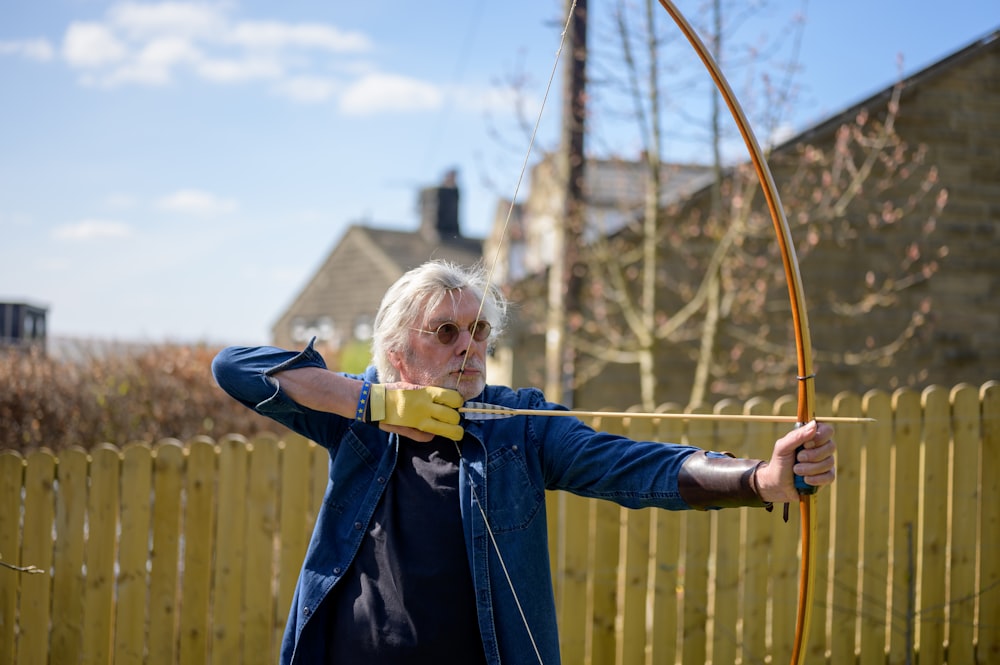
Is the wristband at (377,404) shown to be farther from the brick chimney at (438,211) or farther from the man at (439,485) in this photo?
the brick chimney at (438,211)

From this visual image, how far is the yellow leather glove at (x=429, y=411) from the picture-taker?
202 cm

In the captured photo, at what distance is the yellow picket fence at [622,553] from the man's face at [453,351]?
1.44 metres

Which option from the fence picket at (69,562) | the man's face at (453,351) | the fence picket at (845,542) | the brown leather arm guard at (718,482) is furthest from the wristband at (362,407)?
the fence picket at (845,542)

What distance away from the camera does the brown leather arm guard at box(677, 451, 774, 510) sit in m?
1.80

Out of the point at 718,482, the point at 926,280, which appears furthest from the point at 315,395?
the point at 926,280

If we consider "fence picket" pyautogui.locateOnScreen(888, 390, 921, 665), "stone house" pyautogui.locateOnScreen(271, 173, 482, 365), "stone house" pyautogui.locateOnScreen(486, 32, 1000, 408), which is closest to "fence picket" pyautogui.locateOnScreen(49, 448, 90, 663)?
"fence picket" pyautogui.locateOnScreen(888, 390, 921, 665)

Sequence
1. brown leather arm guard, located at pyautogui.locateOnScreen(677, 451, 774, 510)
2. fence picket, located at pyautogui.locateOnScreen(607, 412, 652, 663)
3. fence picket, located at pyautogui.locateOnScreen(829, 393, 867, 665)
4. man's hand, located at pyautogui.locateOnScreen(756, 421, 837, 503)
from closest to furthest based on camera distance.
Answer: man's hand, located at pyautogui.locateOnScreen(756, 421, 837, 503)
brown leather arm guard, located at pyautogui.locateOnScreen(677, 451, 774, 510)
fence picket, located at pyautogui.locateOnScreen(607, 412, 652, 663)
fence picket, located at pyautogui.locateOnScreen(829, 393, 867, 665)

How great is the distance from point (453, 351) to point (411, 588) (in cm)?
56

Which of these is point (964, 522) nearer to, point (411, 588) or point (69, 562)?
point (411, 588)

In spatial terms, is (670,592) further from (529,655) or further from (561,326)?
(561,326)

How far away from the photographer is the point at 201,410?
566 cm

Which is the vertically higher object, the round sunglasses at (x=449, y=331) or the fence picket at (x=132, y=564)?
the round sunglasses at (x=449, y=331)

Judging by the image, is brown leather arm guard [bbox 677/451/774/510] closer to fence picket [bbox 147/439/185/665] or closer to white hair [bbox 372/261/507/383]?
white hair [bbox 372/261/507/383]

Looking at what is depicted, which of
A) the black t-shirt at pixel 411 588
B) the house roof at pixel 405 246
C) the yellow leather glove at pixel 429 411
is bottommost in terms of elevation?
the black t-shirt at pixel 411 588
